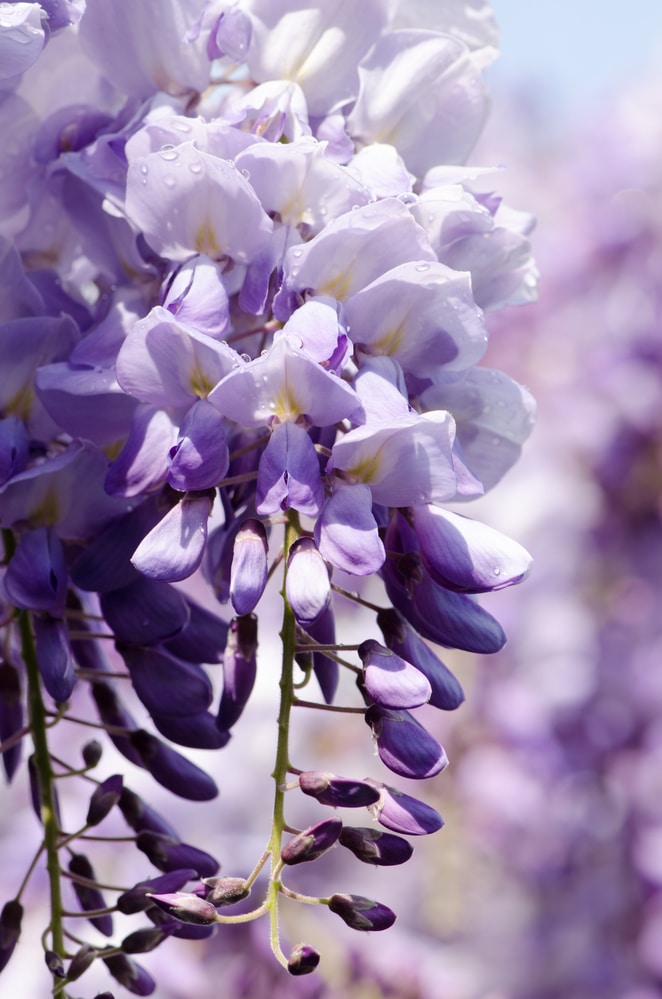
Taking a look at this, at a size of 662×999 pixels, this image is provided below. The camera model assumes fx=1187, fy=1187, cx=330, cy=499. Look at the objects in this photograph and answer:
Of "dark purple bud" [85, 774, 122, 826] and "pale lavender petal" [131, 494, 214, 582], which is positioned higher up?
"pale lavender petal" [131, 494, 214, 582]

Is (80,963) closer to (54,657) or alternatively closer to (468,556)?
(54,657)

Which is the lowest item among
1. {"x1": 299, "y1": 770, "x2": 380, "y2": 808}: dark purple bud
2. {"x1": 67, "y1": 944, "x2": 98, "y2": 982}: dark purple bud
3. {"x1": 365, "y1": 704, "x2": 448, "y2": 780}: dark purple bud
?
{"x1": 67, "y1": 944, "x2": 98, "y2": 982}: dark purple bud

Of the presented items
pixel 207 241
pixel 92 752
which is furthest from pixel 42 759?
pixel 207 241

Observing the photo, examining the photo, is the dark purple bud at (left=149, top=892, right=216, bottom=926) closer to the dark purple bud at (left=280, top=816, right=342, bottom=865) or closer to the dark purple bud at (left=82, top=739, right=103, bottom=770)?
the dark purple bud at (left=280, top=816, right=342, bottom=865)

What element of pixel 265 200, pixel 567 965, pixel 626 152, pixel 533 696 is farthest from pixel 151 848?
pixel 626 152

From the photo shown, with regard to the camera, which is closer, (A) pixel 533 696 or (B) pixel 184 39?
(B) pixel 184 39

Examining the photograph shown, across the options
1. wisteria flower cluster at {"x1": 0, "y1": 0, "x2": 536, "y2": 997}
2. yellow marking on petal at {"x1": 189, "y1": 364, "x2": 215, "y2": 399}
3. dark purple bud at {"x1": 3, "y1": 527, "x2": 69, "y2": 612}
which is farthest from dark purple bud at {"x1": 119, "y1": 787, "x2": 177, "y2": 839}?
A: yellow marking on petal at {"x1": 189, "y1": 364, "x2": 215, "y2": 399}

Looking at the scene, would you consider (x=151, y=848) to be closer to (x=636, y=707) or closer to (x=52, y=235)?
(x=52, y=235)
